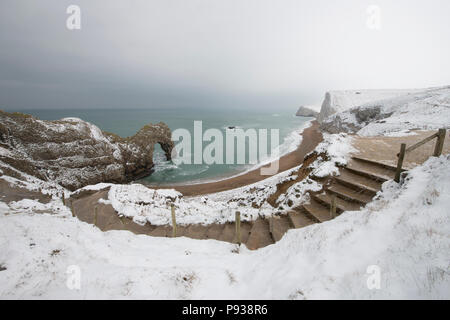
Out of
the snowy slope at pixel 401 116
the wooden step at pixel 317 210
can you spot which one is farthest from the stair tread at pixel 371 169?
the snowy slope at pixel 401 116

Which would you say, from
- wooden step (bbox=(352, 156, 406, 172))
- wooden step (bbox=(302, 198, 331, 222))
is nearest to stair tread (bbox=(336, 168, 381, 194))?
wooden step (bbox=(352, 156, 406, 172))

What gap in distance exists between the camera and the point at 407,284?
2150mm

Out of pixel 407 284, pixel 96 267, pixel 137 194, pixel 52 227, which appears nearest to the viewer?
pixel 407 284

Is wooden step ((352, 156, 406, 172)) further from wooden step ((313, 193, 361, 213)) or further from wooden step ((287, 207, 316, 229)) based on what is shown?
wooden step ((287, 207, 316, 229))

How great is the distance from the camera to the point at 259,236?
6223 millimetres

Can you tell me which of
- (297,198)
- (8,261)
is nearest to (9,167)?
(8,261)

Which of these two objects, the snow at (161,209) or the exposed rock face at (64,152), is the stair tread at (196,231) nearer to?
the snow at (161,209)

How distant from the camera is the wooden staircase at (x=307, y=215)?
605 cm

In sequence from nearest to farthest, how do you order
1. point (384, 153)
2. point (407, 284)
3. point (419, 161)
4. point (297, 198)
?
point (407, 284) < point (419, 161) < point (297, 198) < point (384, 153)

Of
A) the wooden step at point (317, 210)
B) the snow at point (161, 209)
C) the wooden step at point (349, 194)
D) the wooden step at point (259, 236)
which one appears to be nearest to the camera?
the wooden step at point (259, 236)

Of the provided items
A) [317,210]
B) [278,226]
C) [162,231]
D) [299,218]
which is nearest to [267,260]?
[278,226]
